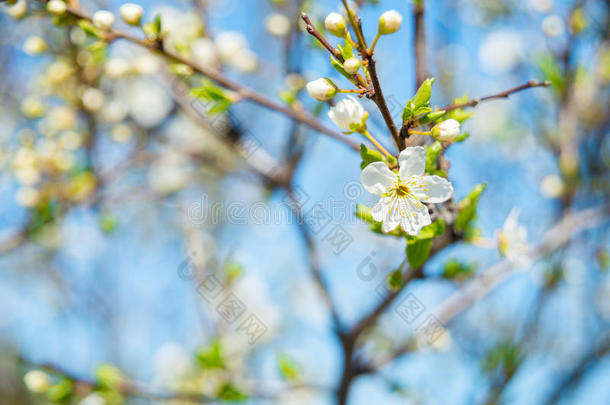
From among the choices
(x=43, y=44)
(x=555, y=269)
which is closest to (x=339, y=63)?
(x=43, y=44)

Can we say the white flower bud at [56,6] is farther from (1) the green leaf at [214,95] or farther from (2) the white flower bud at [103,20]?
(1) the green leaf at [214,95]

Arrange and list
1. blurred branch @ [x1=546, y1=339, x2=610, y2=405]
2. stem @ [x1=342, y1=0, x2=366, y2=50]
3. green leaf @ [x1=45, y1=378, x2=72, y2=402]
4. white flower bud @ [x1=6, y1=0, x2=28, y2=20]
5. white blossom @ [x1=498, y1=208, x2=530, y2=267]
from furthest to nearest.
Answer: blurred branch @ [x1=546, y1=339, x2=610, y2=405]
green leaf @ [x1=45, y1=378, x2=72, y2=402]
white flower bud @ [x1=6, y1=0, x2=28, y2=20]
white blossom @ [x1=498, y1=208, x2=530, y2=267]
stem @ [x1=342, y1=0, x2=366, y2=50]

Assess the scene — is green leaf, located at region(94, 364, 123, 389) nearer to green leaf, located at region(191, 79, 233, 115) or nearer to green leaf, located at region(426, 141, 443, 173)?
green leaf, located at region(191, 79, 233, 115)

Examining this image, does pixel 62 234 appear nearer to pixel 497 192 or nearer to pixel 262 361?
pixel 262 361

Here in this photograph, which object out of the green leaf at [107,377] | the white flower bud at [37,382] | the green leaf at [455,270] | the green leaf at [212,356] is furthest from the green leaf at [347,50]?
the white flower bud at [37,382]

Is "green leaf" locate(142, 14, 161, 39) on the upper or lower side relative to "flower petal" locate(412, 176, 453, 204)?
upper

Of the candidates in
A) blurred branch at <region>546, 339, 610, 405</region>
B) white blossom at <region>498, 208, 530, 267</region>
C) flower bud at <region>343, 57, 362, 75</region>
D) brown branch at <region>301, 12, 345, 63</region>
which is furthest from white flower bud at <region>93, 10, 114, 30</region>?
blurred branch at <region>546, 339, 610, 405</region>

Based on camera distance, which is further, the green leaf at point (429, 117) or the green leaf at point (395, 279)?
the green leaf at point (395, 279)
